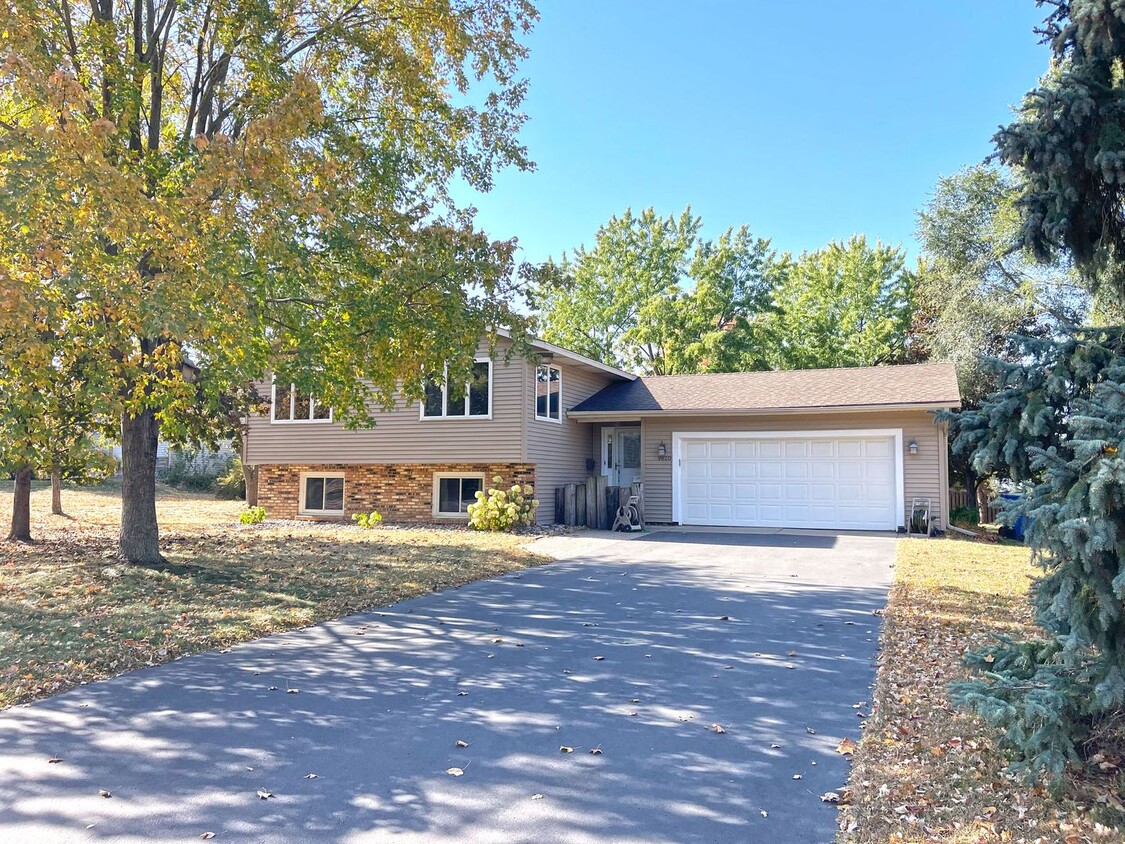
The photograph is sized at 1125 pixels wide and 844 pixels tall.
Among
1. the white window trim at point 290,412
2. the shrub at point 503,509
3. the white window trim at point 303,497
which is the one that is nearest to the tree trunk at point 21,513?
the white window trim at point 290,412

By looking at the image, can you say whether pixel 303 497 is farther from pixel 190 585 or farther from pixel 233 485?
pixel 190 585

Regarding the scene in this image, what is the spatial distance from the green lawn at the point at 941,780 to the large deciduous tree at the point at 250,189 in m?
5.93

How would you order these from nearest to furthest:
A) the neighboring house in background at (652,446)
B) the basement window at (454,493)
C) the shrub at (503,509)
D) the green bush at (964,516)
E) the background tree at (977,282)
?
the shrub at (503,509), the neighboring house in background at (652,446), the basement window at (454,493), the green bush at (964,516), the background tree at (977,282)

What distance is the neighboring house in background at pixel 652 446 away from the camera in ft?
51.4

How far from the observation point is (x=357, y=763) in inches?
149

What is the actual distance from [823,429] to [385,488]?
10198 millimetres

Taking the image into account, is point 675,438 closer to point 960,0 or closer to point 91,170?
point 960,0

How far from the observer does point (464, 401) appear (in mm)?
16469

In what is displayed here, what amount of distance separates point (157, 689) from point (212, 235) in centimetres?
405

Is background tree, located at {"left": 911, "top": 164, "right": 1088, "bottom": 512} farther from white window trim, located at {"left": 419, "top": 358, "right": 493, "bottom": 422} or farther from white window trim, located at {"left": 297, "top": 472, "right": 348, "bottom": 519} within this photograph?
white window trim, located at {"left": 297, "top": 472, "right": 348, "bottom": 519}

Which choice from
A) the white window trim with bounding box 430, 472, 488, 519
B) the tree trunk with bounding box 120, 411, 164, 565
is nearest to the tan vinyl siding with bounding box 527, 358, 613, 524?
the white window trim with bounding box 430, 472, 488, 519

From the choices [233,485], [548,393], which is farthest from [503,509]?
[233,485]

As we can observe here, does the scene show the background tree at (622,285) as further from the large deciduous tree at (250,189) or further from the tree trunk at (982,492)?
the large deciduous tree at (250,189)

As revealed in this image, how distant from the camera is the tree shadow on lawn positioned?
3199mm
